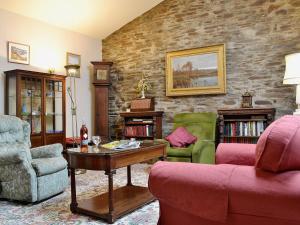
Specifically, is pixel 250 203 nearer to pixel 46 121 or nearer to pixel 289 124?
pixel 289 124

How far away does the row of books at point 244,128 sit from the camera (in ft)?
14.8

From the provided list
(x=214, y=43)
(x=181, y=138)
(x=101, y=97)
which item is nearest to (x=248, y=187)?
(x=181, y=138)

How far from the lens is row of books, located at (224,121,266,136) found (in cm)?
450

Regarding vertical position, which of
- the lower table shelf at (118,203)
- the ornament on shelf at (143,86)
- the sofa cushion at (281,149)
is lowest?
the lower table shelf at (118,203)

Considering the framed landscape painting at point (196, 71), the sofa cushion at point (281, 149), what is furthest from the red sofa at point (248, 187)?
the framed landscape painting at point (196, 71)

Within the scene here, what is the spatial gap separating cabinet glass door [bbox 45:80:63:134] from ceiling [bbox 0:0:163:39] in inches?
48.3

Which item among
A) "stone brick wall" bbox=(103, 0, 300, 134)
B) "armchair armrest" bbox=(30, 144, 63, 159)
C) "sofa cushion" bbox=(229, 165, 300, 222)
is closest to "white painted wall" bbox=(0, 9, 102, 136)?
"stone brick wall" bbox=(103, 0, 300, 134)

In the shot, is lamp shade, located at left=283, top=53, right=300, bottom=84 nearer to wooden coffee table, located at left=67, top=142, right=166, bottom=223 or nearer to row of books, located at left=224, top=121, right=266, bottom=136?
row of books, located at left=224, top=121, right=266, bottom=136

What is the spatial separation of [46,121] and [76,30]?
2.12 m

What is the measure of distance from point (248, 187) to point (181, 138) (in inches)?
127

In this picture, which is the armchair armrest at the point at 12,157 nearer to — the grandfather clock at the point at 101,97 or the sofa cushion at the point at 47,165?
the sofa cushion at the point at 47,165

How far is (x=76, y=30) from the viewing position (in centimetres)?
579

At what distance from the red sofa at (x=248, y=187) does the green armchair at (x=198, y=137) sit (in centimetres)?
245

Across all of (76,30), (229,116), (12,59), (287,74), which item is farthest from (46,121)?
(287,74)
